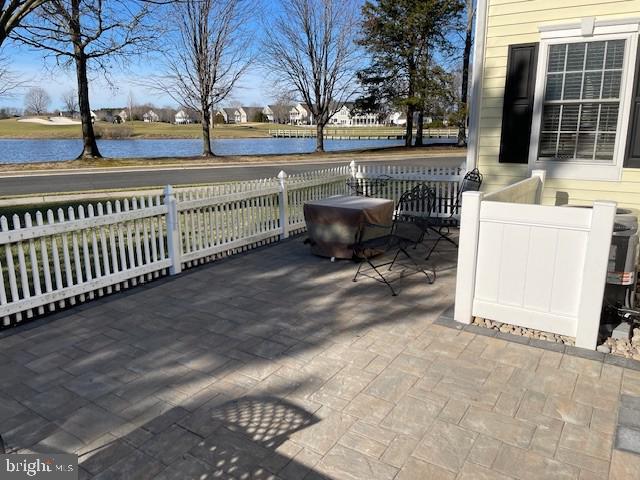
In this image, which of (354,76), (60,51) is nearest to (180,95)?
(60,51)

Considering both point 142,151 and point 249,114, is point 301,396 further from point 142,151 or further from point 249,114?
point 249,114

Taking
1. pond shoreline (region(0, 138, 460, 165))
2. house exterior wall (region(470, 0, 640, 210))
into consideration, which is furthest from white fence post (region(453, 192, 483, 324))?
pond shoreline (region(0, 138, 460, 165))

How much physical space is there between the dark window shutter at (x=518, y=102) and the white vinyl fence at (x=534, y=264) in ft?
8.58

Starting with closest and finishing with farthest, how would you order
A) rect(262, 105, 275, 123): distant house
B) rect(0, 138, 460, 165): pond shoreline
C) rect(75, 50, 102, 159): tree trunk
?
rect(75, 50, 102, 159): tree trunk
rect(0, 138, 460, 165): pond shoreline
rect(262, 105, 275, 123): distant house

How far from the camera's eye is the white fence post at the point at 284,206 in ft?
24.0

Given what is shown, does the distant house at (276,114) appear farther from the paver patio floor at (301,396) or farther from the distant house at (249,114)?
the paver patio floor at (301,396)

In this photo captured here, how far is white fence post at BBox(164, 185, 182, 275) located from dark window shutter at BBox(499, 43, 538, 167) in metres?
4.47

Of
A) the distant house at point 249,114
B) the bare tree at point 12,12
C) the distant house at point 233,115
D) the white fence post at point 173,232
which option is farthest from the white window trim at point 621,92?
the distant house at point 233,115

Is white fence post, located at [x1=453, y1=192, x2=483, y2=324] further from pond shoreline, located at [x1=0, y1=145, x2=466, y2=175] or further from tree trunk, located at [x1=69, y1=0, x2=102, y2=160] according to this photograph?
tree trunk, located at [x1=69, y1=0, x2=102, y2=160]

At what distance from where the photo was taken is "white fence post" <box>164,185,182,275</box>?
18.1ft

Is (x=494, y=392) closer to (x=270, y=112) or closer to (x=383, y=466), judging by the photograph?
(x=383, y=466)

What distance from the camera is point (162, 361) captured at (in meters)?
3.53

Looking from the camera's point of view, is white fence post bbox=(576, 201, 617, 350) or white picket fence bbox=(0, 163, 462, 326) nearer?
white fence post bbox=(576, 201, 617, 350)

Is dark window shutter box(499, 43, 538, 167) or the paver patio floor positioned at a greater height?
dark window shutter box(499, 43, 538, 167)
